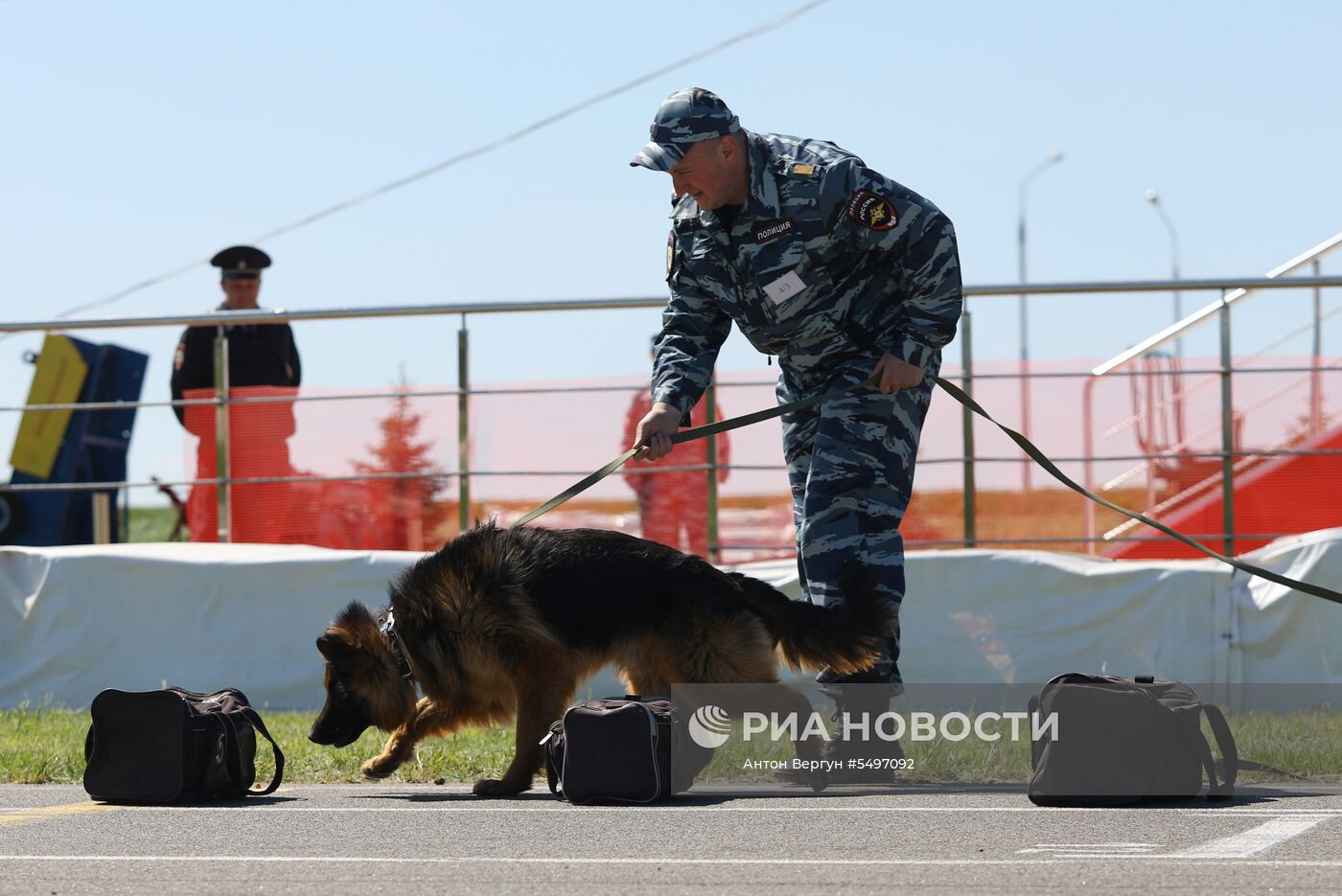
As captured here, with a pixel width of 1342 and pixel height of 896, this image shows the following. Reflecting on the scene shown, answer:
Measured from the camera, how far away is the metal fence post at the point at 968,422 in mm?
8617

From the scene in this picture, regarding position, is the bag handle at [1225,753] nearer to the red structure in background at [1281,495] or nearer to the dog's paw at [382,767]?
the dog's paw at [382,767]

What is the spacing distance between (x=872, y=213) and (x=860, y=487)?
0.87m

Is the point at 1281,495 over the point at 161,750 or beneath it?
over

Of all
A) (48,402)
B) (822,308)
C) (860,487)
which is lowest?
(860,487)

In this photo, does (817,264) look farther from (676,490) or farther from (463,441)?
(463,441)

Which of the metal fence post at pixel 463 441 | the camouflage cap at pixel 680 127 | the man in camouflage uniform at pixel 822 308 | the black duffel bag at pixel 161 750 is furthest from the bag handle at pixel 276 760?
the metal fence post at pixel 463 441

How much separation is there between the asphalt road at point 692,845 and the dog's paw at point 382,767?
1.35 ft

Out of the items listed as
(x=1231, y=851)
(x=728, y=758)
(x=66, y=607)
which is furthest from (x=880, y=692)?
(x=66, y=607)

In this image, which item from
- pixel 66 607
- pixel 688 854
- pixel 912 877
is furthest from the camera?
pixel 66 607

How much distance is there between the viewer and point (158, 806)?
5242mm

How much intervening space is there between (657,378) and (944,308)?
3.20 feet

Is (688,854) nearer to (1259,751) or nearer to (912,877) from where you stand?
(912,877)

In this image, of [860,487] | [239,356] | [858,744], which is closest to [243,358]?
[239,356]

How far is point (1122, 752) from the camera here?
479cm
